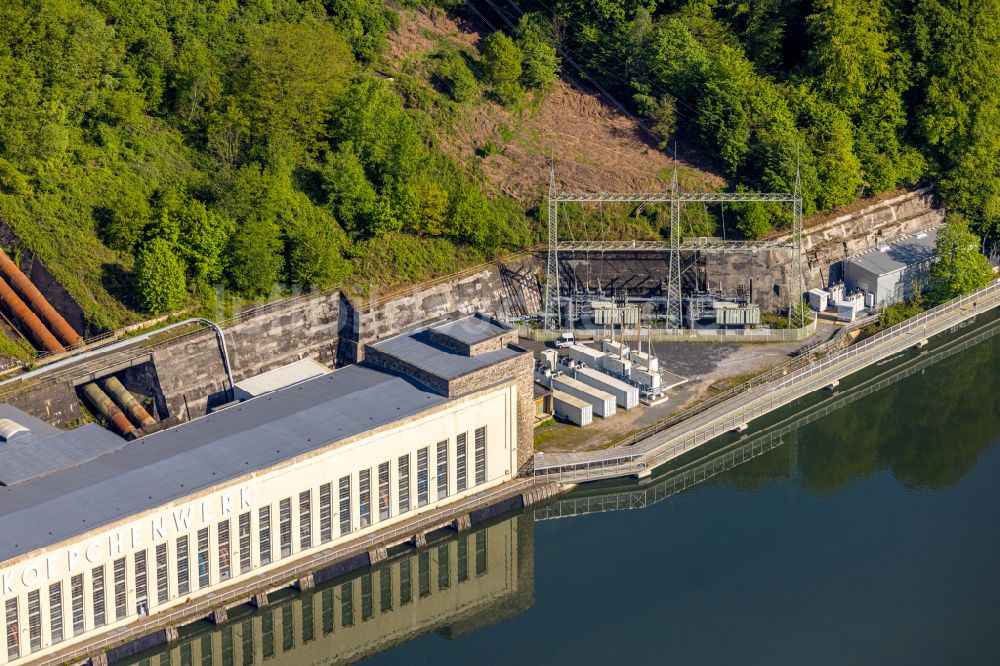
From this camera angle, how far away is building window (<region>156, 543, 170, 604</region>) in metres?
104

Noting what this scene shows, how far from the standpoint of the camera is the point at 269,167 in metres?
139

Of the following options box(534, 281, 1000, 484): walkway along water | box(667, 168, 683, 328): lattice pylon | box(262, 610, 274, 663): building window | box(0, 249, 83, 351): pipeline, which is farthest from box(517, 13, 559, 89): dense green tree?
box(262, 610, 274, 663): building window

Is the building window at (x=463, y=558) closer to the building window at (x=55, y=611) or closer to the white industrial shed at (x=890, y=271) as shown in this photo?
the building window at (x=55, y=611)

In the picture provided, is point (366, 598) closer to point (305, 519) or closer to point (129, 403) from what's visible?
point (305, 519)

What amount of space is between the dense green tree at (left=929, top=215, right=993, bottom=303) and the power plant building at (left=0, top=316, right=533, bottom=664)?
147 feet

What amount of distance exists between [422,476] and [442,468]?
1615mm

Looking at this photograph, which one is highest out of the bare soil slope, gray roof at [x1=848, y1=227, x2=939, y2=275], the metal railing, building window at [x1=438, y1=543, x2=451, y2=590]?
the bare soil slope

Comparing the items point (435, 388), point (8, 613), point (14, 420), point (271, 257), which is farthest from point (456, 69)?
point (8, 613)

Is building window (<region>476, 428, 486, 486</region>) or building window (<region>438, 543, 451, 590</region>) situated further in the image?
building window (<region>476, 428, 486, 486</region>)

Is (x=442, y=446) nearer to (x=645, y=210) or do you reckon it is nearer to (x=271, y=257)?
(x=271, y=257)

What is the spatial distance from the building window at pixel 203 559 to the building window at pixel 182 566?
88cm

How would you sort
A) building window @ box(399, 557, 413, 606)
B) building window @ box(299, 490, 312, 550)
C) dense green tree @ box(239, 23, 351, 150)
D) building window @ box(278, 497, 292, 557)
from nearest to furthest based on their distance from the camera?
building window @ box(278, 497, 292, 557) < building window @ box(299, 490, 312, 550) < building window @ box(399, 557, 413, 606) < dense green tree @ box(239, 23, 351, 150)

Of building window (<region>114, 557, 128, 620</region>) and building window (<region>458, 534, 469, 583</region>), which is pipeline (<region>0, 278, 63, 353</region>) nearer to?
building window (<region>114, 557, 128, 620</region>)

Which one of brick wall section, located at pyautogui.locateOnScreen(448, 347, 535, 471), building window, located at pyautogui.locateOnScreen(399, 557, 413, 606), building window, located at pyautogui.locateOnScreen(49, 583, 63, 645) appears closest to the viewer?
building window, located at pyautogui.locateOnScreen(49, 583, 63, 645)
